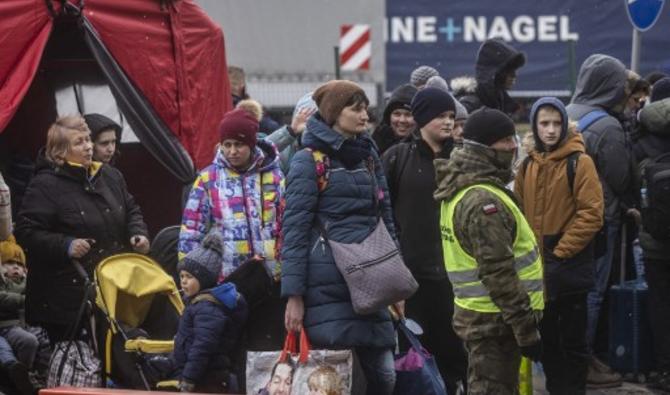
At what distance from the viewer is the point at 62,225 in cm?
896

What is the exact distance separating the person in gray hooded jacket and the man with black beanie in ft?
7.75

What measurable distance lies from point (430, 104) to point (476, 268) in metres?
1.64

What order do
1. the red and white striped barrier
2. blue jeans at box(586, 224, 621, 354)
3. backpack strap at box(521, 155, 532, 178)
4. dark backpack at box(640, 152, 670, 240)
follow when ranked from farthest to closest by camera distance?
1. the red and white striped barrier
2. blue jeans at box(586, 224, 621, 354)
3. dark backpack at box(640, 152, 670, 240)
4. backpack strap at box(521, 155, 532, 178)

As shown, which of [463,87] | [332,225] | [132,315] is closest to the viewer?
[332,225]

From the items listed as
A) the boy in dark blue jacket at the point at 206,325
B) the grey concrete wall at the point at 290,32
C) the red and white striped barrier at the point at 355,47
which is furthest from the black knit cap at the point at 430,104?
the grey concrete wall at the point at 290,32

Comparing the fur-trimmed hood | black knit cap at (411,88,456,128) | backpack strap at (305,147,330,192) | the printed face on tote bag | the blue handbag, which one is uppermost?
the fur-trimmed hood

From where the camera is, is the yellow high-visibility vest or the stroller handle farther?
the stroller handle

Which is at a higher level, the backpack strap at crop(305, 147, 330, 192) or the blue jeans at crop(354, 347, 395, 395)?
the backpack strap at crop(305, 147, 330, 192)

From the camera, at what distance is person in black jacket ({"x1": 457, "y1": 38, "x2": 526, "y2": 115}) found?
1011 cm

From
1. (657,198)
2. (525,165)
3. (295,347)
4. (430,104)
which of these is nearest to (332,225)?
(295,347)

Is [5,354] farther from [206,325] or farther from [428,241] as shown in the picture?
[428,241]

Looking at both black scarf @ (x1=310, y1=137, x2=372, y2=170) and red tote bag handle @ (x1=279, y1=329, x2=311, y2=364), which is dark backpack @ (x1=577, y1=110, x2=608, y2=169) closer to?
black scarf @ (x1=310, y1=137, x2=372, y2=170)

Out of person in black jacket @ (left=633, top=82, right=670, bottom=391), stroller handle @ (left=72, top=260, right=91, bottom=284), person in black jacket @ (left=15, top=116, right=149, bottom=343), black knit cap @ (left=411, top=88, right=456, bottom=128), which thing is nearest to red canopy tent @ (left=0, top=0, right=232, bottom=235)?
person in black jacket @ (left=15, top=116, right=149, bottom=343)

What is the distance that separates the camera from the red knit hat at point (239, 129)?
8.45 m
